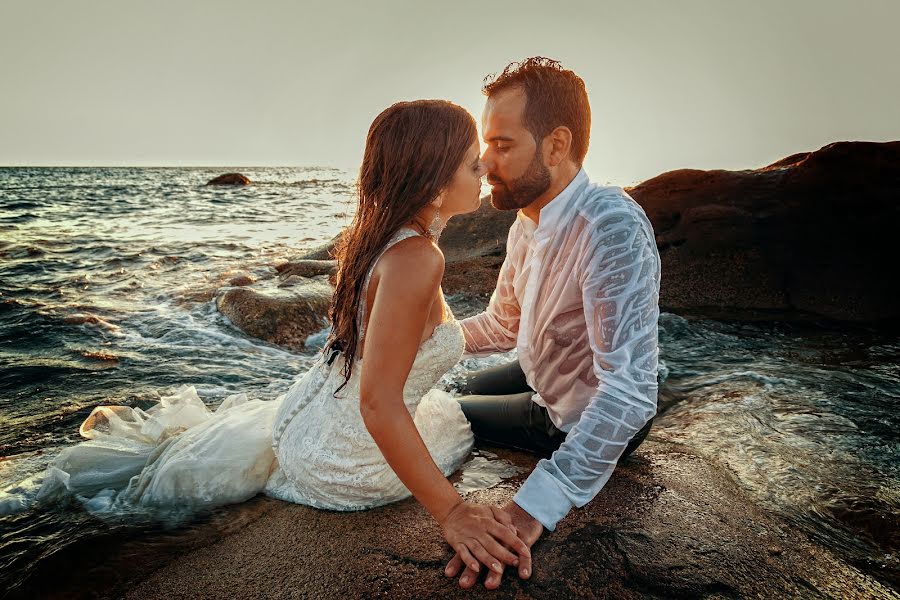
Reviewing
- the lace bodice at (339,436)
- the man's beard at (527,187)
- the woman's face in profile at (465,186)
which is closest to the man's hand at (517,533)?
the lace bodice at (339,436)

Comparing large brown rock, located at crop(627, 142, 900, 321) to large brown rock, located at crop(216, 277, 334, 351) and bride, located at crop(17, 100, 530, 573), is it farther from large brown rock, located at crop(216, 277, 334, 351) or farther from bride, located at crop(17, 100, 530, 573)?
bride, located at crop(17, 100, 530, 573)

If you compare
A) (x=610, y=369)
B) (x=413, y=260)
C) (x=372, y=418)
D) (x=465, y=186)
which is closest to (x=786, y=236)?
(x=610, y=369)

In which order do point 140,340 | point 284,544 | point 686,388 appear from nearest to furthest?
point 284,544, point 686,388, point 140,340

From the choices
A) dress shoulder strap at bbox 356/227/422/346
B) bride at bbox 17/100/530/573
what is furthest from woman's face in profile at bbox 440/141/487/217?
dress shoulder strap at bbox 356/227/422/346

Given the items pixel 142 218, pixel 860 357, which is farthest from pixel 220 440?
pixel 142 218

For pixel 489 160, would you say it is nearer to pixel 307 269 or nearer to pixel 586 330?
pixel 586 330

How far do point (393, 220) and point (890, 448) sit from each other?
3149mm

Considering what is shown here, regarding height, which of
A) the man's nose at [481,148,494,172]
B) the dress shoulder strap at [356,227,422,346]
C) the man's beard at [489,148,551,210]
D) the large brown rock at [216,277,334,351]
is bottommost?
the large brown rock at [216,277,334,351]

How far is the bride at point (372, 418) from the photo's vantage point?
2.13 m

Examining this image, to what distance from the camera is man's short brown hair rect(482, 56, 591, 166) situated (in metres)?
2.96

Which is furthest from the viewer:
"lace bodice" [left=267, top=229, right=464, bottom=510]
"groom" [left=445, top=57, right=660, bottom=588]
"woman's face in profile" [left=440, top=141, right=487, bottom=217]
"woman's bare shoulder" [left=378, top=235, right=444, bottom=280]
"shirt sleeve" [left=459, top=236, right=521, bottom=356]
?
"shirt sleeve" [left=459, top=236, right=521, bottom=356]

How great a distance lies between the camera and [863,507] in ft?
8.61

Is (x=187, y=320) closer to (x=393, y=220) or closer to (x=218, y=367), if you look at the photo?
(x=218, y=367)

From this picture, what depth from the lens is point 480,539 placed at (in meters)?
2.04
